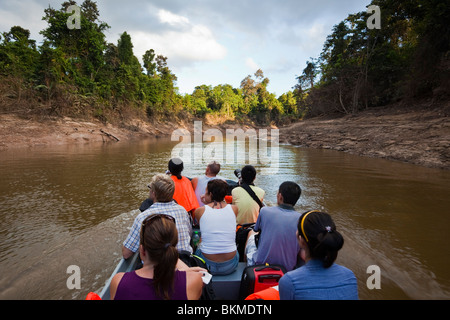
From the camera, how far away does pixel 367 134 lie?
15.6 m

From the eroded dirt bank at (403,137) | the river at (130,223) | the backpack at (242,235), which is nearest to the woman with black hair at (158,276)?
the backpack at (242,235)

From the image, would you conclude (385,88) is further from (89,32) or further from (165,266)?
(89,32)

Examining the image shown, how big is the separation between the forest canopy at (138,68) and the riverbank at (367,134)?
1865mm

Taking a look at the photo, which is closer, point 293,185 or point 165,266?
point 165,266

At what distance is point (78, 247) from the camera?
11.8 ft

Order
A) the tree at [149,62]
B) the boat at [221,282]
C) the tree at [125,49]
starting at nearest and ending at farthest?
A: the boat at [221,282] < the tree at [125,49] < the tree at [149,62]

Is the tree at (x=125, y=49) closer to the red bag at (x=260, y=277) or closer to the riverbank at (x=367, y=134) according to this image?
the riverbank at (x=367, y=134)

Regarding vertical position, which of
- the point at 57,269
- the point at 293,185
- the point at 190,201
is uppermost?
the point at 293,185

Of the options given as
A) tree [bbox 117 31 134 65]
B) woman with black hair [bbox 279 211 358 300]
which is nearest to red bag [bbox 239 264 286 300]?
woman with black hair [bbox 279 211 358 300]

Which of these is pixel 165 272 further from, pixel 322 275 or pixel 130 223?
pixel 130 223

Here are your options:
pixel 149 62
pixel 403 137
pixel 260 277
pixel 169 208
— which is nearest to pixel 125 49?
pixel 149 62

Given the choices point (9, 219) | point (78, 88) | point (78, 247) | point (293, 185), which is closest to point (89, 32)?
point (78, 88)

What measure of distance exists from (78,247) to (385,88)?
1094 inches

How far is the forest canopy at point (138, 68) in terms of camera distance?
15.4 metres
